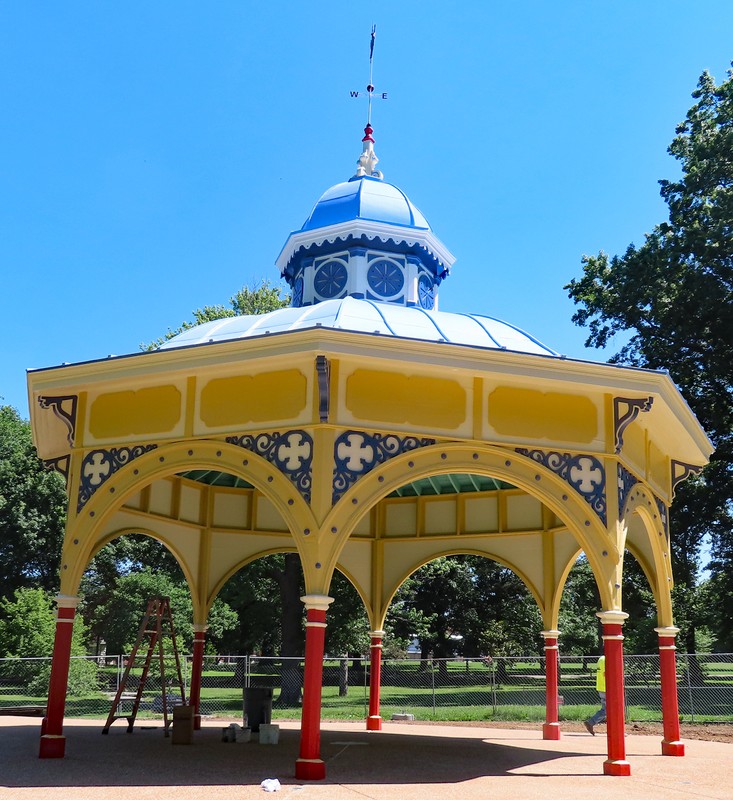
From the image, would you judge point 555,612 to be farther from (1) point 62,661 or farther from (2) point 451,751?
(1) point 62,661

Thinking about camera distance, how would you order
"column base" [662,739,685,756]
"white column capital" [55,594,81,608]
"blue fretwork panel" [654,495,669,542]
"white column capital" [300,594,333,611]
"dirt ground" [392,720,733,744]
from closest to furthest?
1. "white column capital" [300,594,333,611]
2. "white column capital" [55,594,81,608]
3. "column base" [662,739,685,756]
4. "blue fretwork panel" [654,495,669,542]
5. "dirt ground" [392,720,733,744]

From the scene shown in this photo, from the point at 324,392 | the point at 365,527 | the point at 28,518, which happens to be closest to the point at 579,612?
the point at 28,518

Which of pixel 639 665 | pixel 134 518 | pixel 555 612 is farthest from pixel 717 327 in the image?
pixel 134 518

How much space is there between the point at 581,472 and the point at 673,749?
17.9 feet

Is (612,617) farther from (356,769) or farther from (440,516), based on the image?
(440,516)

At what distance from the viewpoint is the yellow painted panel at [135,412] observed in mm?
12031

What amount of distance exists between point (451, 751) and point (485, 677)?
94.7 ft

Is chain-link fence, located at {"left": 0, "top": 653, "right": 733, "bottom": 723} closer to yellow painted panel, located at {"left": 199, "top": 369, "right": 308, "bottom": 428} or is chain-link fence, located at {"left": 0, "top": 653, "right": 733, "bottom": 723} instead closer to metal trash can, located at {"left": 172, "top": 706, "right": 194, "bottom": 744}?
metal trash can, located at {"left": 172, "top": 706, "right": 194, "bottom": 744}

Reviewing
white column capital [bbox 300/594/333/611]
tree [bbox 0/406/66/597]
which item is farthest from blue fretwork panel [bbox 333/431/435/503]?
tree [bbox 0/406/66/597]

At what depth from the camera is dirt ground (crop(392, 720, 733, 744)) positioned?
18978 millimetres

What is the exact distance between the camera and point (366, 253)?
51.3 feet

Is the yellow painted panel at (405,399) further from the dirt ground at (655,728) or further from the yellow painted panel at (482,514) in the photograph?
the dirt ground at (655,728)

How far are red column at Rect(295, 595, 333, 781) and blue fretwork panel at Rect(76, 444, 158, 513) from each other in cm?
361

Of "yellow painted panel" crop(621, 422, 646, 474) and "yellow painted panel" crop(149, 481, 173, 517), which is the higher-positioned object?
"yellow painted panel" crop(621, 422, 646, 474)
